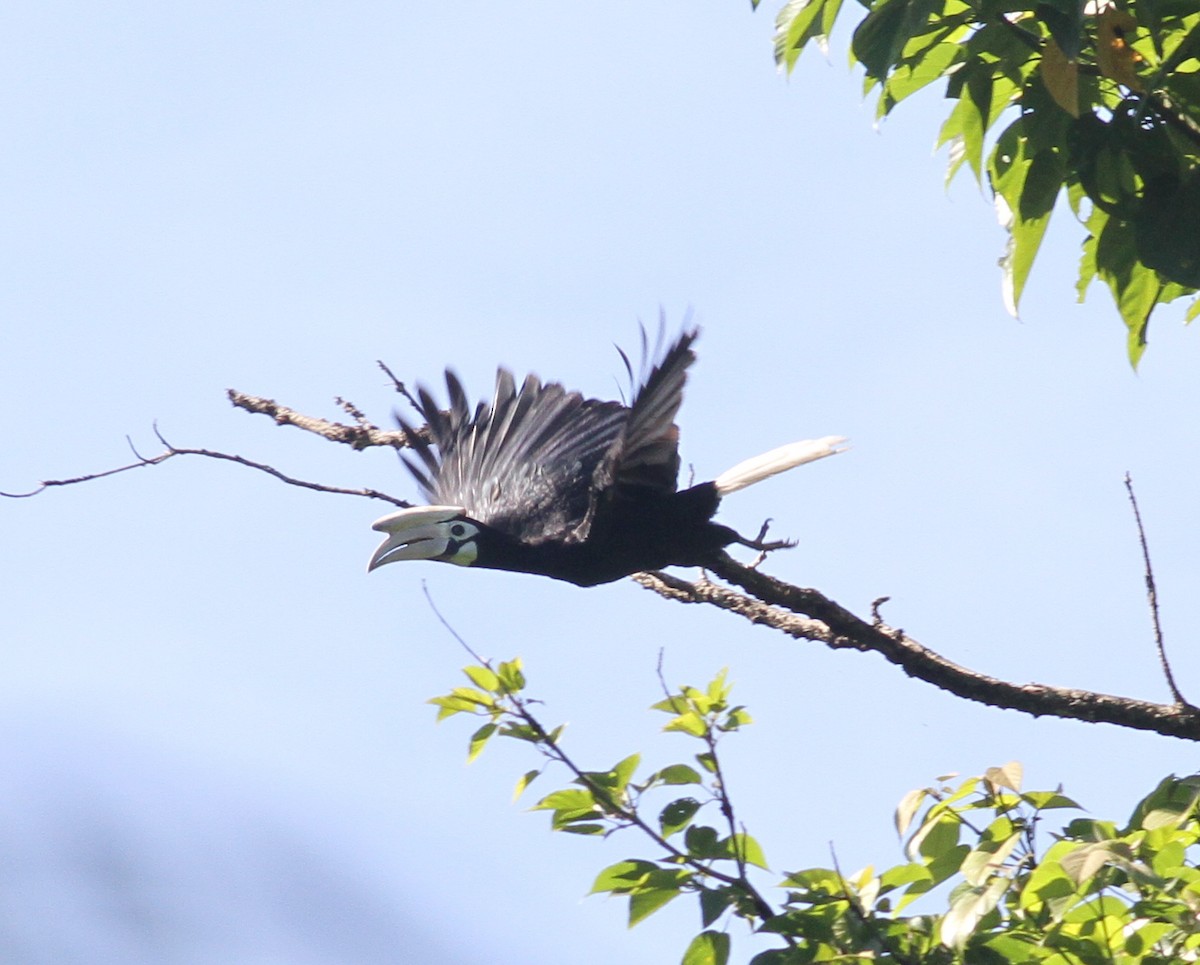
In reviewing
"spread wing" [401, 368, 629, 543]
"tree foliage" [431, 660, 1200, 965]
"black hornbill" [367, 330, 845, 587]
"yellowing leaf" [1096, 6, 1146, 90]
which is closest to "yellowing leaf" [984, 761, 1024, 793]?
"tree foliage" [431, 660, 1200, 965]

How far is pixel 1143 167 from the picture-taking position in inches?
79.4

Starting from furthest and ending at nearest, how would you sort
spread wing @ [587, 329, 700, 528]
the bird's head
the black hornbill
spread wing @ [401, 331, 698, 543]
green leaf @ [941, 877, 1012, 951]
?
the bird's head, spread wing @ [401, 331, 698, 543], the black hornbill, spread wing @ [587, 329, 700, 528], green leaf @ [941, 877, 1012, 951]

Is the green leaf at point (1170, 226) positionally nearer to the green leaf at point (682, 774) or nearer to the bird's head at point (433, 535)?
the green leaf at point (682, 774)

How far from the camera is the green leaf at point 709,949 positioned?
1.84m

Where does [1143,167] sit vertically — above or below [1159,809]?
above

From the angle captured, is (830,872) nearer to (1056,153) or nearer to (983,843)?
(983,843)

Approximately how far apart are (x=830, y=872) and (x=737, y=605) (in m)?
1.50

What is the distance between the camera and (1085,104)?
78.6 inches

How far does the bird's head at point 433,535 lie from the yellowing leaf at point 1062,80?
286 cm

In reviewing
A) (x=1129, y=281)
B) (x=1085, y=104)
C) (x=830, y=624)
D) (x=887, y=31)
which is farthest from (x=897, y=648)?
(x=887, y=31)

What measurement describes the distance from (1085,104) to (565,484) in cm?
279

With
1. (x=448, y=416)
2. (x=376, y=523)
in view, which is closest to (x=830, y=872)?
(x=376, y=523)

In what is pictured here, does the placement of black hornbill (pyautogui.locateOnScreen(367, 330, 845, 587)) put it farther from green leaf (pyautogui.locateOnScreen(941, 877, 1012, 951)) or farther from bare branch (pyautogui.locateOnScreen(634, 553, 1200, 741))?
green leaf (pyautogui.locateOnScreen(941, 877, 1012, 951))

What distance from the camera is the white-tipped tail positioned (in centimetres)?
402
